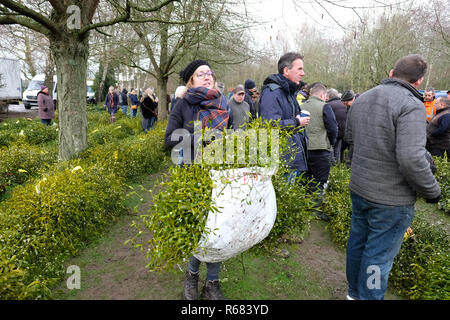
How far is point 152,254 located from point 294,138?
2.14 metres

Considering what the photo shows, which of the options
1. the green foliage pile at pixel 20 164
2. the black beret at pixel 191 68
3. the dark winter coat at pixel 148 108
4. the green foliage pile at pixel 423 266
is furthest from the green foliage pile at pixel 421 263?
the dark winter coat at pixel 148 108

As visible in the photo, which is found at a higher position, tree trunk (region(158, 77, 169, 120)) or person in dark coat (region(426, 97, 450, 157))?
tree trunk (region(158, 77, 169, 120))

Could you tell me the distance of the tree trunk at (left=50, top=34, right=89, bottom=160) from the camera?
5443 millimetres

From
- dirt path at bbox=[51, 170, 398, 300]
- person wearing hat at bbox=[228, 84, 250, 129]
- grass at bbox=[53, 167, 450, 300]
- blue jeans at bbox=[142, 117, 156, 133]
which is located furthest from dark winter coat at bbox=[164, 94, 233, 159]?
blue jeans at bbox=[142, 117, 156, 133]

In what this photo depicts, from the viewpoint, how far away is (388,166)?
91.5 inches

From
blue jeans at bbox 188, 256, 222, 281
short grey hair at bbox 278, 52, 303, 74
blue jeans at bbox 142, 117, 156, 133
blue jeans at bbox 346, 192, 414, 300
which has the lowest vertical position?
blue jeans at bbox 188, 256, 222, 281

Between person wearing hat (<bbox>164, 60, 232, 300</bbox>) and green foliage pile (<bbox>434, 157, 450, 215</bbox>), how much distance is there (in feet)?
16.1

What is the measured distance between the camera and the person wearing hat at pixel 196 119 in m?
2.64

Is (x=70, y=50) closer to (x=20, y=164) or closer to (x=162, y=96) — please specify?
(x=20, y=164)

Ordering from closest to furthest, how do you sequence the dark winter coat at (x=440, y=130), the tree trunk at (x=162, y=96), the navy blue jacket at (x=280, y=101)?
the navy blue jacket at (x=280, y=101) < the dark winter coat at (x=440, y=130) < the tree trunk at (x=162, y=96)

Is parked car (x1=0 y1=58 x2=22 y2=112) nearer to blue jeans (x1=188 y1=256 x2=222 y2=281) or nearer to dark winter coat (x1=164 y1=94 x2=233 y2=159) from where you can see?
dark winter coat (x1=164 y1=94 x2=233 y2=159)

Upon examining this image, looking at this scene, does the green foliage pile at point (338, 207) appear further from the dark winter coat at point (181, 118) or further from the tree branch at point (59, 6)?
the tree branch at point (59, 6)

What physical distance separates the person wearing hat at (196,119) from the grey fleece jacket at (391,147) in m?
1.21

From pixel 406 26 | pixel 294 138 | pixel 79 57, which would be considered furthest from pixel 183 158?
pixel 406 26
